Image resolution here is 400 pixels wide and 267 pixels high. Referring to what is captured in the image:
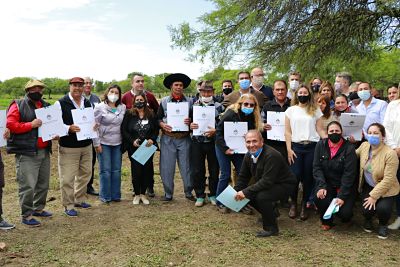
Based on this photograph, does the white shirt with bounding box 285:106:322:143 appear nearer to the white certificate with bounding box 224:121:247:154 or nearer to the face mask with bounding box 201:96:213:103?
the white certificate with bounding box 224:121:247:154

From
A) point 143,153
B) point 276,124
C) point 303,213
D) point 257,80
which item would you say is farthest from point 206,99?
point 303,213

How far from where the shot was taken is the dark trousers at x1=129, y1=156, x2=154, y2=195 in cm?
674

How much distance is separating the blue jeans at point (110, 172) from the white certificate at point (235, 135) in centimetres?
200

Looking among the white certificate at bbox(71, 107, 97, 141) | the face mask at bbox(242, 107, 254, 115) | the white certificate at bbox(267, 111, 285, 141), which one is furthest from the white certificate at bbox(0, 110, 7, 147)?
the white certificate at bbox(267, 111, 285, 141)

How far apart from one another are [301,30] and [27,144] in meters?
9.21

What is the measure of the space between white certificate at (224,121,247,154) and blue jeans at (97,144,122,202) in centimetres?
200

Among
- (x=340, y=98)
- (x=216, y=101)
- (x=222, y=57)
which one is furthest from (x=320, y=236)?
(x=222, y=57)

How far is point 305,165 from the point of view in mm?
5891

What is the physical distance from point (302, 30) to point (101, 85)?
74.4 metres

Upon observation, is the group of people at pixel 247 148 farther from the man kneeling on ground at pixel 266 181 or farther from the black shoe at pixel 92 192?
the black shoe at pixel 92 192

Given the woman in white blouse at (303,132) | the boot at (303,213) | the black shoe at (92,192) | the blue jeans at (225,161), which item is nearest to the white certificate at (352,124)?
the woman in white blouse at (303,132)

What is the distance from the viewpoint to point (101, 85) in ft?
269

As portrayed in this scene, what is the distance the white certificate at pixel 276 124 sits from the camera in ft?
19.8

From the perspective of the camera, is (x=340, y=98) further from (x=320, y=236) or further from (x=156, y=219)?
(x=156, y=219)
